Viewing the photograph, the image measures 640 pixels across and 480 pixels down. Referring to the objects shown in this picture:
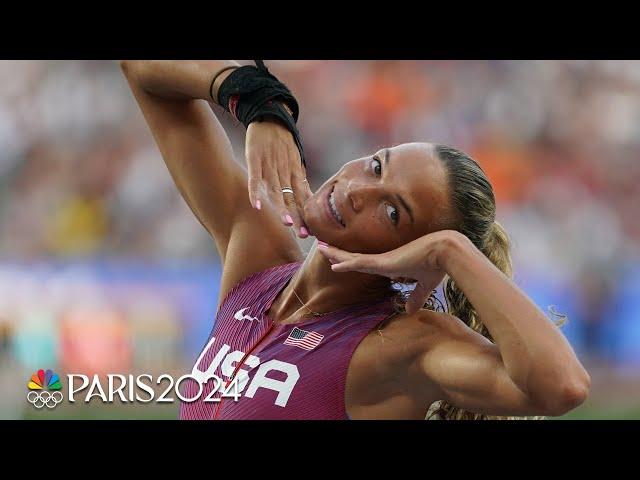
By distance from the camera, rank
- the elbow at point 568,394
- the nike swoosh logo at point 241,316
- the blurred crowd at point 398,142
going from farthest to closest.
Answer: the blurred crowd at point 398,142
the nike swoosh logo at point 241,316
the elbow at point 568,394

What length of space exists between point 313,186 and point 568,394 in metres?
2.57

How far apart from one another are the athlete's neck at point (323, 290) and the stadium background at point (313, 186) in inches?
66.1

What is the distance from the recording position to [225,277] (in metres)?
2.27

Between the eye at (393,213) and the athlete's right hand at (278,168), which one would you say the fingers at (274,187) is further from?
the eye at (393,213)

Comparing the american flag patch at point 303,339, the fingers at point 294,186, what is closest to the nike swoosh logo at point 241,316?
the american flag patch at point 303,339

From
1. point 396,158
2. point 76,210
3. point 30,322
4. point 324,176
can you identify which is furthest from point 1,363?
point 396,158

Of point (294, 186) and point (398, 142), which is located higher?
point (398, 142)

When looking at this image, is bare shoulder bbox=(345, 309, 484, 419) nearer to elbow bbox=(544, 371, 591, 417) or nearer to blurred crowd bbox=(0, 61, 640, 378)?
elbow bbox=(544, 371, 591, 417)

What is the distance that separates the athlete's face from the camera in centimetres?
182

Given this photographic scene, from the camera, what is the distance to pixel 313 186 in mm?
3998

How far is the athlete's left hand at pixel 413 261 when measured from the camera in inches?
66.4

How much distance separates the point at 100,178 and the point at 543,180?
229cm

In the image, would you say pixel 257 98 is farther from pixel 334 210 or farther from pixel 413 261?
pixel 413 261

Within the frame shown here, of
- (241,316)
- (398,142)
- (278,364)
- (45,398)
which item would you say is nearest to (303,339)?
(278,364)
